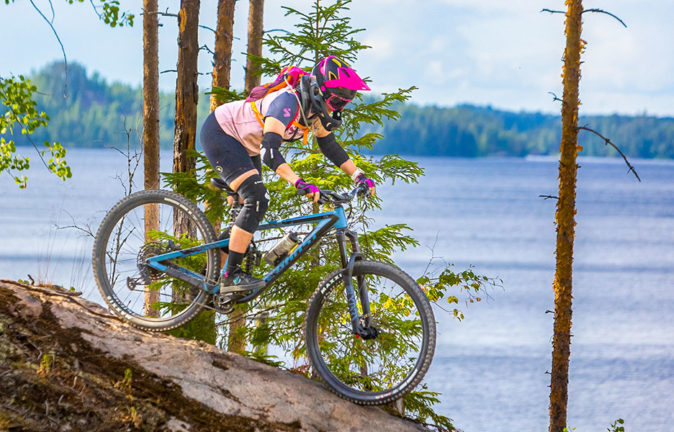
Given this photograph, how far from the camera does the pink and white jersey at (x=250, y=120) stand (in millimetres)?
5855

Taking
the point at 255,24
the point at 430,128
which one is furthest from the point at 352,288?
the point at 430,128

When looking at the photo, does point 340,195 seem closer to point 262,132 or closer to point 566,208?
point 262,132

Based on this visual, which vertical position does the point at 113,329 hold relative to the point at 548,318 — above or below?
above

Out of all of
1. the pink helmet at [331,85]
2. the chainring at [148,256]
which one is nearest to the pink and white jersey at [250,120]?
the pink helmet at [331,85]

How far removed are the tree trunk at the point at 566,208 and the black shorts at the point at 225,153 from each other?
490 cm

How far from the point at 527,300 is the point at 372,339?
54079 mm

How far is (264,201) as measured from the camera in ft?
19.8

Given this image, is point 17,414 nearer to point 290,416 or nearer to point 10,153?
point 290,416

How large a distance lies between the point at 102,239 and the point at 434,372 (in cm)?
4261

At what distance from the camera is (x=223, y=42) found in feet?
39.7

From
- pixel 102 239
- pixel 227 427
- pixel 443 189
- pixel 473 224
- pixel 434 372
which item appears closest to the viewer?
pixel 227 427

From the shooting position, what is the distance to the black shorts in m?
6.05

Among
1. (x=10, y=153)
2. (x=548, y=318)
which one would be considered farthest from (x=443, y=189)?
(x=10, y=153)

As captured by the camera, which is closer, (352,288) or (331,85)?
(331,85)
